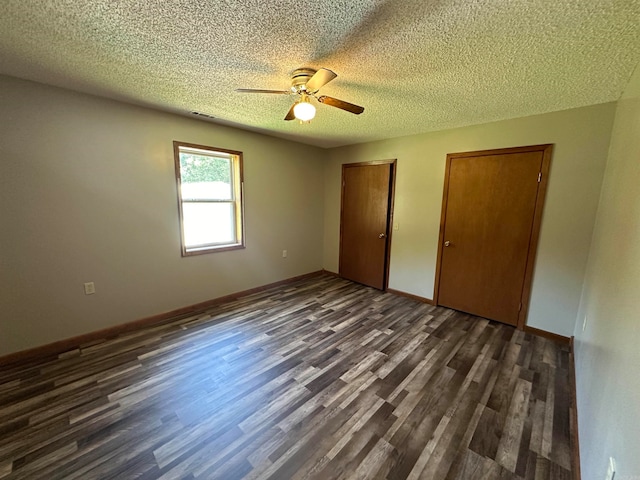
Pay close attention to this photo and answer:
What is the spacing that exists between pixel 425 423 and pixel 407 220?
262 centimetres

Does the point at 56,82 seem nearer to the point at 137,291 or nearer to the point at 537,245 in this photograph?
the point at 137,291

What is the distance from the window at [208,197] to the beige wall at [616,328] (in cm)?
357

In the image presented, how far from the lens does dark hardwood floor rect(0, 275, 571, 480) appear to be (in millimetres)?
1399

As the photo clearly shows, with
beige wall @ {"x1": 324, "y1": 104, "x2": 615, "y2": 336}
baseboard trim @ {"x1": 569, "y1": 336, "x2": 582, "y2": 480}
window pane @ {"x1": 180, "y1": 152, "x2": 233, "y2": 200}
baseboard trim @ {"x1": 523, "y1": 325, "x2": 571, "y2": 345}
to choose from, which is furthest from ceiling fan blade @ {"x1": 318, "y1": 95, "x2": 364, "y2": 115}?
baseboard trim @ {"x1": 523, "y1": 325, "x2": 571, "y2": 345}

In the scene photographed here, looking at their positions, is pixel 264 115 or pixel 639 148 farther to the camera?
pixel 264 115

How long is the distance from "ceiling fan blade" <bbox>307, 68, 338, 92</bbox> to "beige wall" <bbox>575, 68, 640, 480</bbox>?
1.73 metres

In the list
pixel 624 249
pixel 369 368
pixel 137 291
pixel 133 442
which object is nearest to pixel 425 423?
pixel 369 368

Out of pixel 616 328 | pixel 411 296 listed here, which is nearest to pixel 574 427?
pixel 616 328

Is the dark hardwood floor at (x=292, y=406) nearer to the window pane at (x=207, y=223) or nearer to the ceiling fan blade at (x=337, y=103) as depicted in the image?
the window pane at (x=207, y=223)

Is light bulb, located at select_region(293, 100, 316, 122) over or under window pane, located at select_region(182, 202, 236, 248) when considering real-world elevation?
over

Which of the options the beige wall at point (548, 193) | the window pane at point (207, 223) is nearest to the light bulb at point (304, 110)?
the window pane at point (207, 223)

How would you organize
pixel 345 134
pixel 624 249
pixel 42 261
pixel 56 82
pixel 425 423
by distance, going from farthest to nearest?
pixel 345 134, pixel 42 261, pixel 56 82, pixel 425 423, pixel 624 249

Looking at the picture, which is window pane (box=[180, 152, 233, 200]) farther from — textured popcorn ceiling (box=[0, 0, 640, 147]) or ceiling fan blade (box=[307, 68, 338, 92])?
ceiling fan blade (box=[307, 68, 338, 92])

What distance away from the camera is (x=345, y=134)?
3.59 metres
